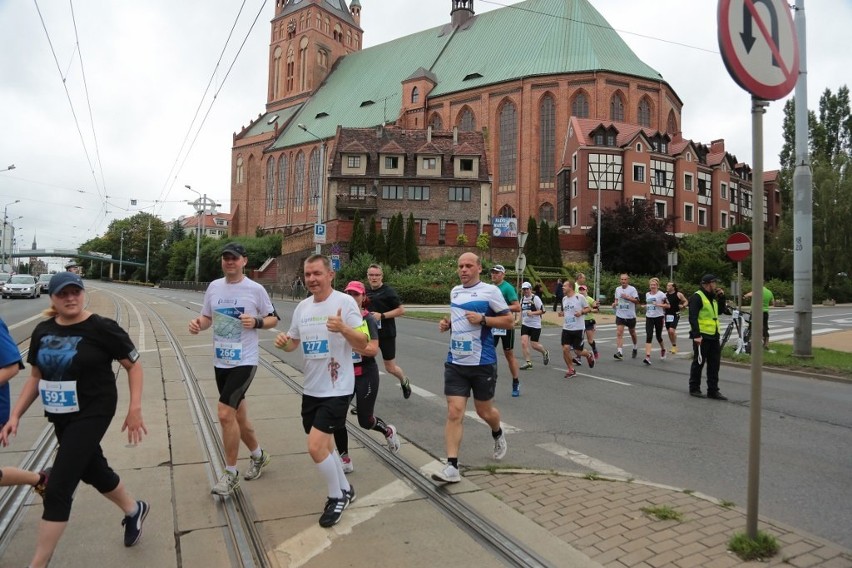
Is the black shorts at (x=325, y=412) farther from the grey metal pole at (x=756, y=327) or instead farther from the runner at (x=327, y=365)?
the grey metal pole at (x=756, y=327)

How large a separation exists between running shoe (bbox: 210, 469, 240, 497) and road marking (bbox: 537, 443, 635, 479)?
116 inches

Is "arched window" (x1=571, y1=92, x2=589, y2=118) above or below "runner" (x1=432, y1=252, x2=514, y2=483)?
above

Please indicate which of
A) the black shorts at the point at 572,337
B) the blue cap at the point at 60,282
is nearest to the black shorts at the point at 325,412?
the blue cap at the point at 60,282

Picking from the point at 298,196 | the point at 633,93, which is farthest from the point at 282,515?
the point at 298,196

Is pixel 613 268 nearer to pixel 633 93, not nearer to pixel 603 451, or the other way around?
pixel 633 93

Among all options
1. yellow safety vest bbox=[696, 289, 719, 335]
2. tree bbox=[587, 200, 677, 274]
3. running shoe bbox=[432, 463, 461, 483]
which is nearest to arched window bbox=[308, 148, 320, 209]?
tree bbox=[587, 200, 677, 274]

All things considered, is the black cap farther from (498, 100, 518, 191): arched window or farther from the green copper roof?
(498, 100, 518, 191): arched window

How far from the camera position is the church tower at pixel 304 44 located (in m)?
81.1

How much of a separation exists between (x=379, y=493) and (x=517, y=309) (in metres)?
3.59

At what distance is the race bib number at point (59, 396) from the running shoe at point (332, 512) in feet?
5.24

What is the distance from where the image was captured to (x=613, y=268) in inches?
1750

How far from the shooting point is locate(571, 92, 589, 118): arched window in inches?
2271

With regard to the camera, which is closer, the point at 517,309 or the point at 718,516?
the point at 718,516

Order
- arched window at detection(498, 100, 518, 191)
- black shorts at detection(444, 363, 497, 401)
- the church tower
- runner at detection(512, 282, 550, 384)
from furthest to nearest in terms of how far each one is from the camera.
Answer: the church tower → arched window at detection(498, 100, 518, 191) → runner at detection(512, 282, 550, 384) → black shorts at detection(444, 363, 497, 401)
